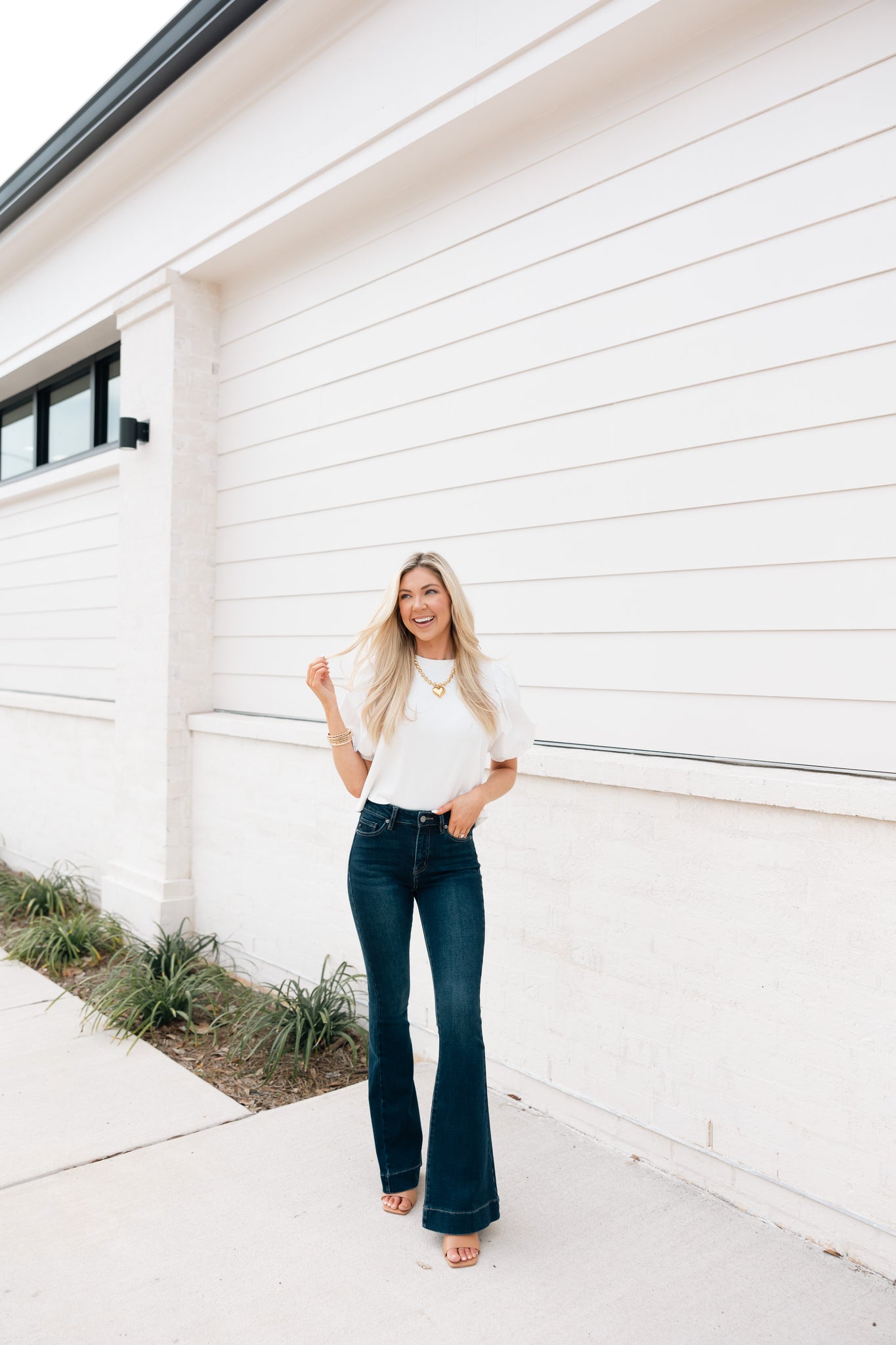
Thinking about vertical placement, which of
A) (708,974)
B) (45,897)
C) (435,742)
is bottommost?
(45,897)

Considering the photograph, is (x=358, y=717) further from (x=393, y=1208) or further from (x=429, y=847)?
(x=393, y=1208)

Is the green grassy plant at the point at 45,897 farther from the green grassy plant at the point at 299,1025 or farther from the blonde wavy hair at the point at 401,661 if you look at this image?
the blonde wavy hair at the point at 401,661

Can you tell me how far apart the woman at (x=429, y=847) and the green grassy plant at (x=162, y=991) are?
1.77 metres

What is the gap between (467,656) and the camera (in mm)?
2926

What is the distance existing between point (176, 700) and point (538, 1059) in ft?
9.53

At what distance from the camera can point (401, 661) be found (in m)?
2.90

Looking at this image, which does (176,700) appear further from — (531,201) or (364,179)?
(531,201)

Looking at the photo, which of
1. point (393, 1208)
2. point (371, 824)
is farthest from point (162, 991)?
point (371, 824)

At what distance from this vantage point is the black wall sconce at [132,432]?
5.59 m

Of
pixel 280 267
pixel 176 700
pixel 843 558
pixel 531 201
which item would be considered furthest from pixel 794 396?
pixel 176 700

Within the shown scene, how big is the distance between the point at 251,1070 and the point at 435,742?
1.98 m

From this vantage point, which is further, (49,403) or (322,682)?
(49,403)

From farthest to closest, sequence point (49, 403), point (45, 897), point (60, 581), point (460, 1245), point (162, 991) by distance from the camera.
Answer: point (49, 403) → point (60, 581) → point (45, 897) → point (162, 991) → point (460, 1245)

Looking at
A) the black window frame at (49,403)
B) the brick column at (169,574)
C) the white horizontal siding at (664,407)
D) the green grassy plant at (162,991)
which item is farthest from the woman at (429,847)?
the black window frame at (49,403)
